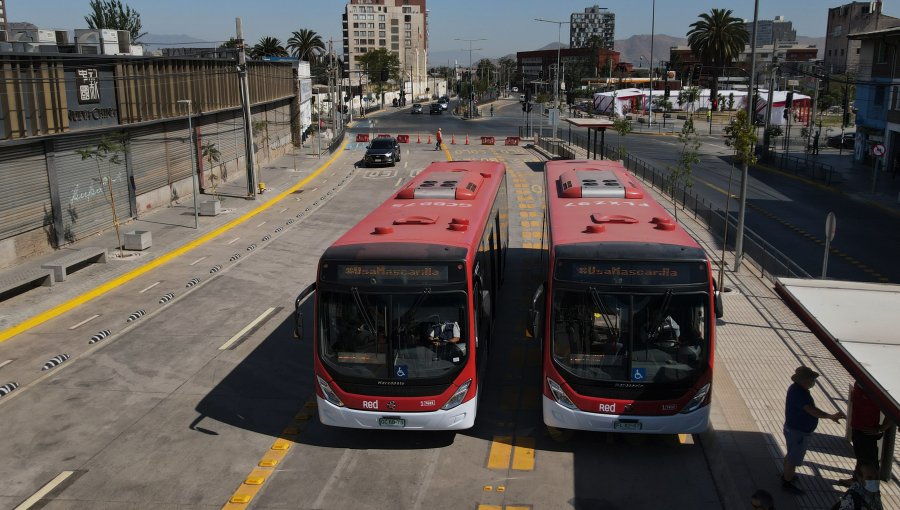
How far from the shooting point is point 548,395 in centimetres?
1052

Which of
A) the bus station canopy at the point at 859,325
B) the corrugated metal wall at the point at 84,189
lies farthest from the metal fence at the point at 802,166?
the corrugated metal wall at the point at 84,189

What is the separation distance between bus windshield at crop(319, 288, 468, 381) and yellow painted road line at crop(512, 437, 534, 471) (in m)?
1.62

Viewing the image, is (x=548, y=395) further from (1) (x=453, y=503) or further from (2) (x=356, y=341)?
(2) (x=356, y=341)

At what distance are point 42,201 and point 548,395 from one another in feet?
65.1

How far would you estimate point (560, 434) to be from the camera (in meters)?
11.4

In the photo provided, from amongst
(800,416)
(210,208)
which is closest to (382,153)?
(210,208)

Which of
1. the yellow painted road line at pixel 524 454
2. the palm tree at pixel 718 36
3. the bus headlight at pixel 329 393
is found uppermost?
the palm tree at pixel 718 36

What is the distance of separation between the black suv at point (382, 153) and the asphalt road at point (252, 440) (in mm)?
28908

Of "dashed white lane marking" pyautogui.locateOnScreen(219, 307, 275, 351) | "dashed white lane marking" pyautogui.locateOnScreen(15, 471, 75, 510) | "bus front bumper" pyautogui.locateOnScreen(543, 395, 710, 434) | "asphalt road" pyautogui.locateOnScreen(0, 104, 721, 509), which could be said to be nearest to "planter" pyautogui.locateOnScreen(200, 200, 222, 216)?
"asphalt road" pyautogui.locateOnScreen(0, 104, 721, 509)

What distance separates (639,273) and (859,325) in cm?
265

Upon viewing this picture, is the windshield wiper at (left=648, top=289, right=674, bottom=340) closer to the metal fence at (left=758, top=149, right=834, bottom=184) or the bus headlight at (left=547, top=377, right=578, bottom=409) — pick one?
the bus headlight at (left=547, top=377, right=578, bottom=409)

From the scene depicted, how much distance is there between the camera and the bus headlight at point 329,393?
1058 cm

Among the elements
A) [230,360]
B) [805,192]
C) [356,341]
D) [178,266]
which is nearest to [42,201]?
[178,266]

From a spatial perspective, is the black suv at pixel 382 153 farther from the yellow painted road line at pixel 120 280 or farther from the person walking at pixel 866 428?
the person walking at pixel 866 428
